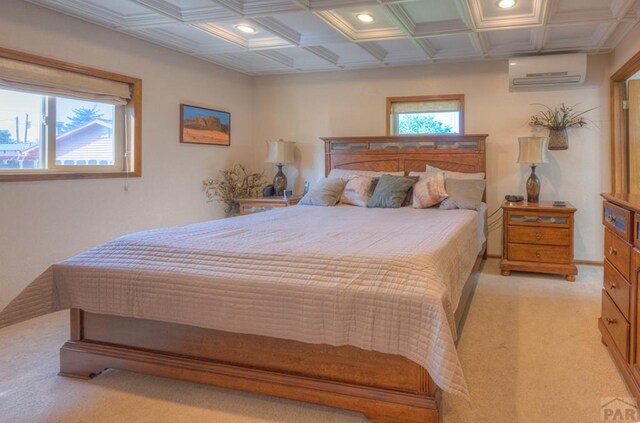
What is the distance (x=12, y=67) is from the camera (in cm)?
306

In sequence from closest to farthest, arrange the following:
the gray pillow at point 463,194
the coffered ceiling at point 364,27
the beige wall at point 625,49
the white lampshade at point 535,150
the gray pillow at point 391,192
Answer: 1. the coffered ceiling at point 364,27
2. the beige wall at point 625,49
3. the gray pillow at point 463,194
4. the gray pillow at point 391,192
5. the white lampshade at point 535,150

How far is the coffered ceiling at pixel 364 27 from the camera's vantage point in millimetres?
3340

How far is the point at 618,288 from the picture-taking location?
2.31 meters

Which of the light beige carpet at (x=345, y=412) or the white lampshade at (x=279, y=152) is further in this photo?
the white lampshade at (x=279, y=152)

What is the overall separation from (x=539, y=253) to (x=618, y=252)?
2.01 meters

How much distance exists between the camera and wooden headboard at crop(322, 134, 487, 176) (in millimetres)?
4773

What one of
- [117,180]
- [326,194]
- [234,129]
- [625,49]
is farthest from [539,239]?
[117,180]

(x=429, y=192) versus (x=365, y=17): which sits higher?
A: (x=365, y=17)

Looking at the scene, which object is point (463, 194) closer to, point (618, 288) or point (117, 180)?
point (618, 288)

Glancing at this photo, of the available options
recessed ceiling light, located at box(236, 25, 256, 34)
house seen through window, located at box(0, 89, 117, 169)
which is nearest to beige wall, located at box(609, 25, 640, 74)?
recessed ceiling light, located at box(236, 25, 256, 34)

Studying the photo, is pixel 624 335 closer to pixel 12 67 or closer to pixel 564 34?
pixel 564 34

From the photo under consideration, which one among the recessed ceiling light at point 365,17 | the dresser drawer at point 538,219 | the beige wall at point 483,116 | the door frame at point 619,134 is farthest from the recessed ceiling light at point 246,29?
the door frame at point 619,134

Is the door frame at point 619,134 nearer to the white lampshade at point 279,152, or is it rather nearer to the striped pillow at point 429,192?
the striped pillow at point 429,192

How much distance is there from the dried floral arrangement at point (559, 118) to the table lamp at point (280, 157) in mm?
2629
